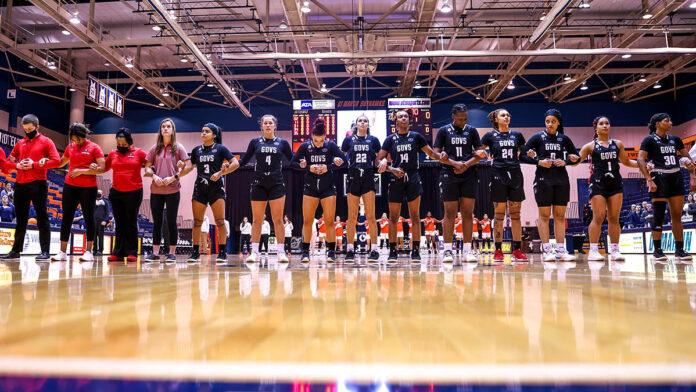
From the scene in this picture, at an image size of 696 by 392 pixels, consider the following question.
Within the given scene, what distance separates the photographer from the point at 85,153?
486 centimetres

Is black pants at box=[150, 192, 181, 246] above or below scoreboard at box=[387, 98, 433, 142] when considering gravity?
below

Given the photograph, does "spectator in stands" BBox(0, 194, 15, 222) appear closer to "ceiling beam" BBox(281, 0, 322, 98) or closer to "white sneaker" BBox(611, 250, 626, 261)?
"ceiling beam" BBox(281, 0, 322, 98)

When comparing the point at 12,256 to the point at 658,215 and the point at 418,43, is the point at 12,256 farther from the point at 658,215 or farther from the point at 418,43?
the point at 418,43

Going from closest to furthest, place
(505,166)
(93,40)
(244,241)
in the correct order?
(505,166) < (93,40) < (244,241)

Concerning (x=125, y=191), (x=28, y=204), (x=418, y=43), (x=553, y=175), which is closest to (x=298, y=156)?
(x=125, y=191)

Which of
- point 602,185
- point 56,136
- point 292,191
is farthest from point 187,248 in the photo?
point 602,185

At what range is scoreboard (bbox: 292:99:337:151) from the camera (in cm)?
1528

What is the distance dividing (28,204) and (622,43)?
15579 mm

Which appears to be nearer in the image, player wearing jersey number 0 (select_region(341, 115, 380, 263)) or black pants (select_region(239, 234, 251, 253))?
player wearing jersey number 0 (select_region(341, 115, 380, 263))

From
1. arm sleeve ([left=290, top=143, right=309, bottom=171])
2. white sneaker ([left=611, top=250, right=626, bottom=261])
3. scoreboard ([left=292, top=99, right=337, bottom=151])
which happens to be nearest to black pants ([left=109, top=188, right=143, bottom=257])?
arm sleeve ([left=290, top=143, right=309, bottom=171])

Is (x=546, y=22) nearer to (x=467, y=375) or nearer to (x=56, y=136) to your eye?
(x=467, y=375)

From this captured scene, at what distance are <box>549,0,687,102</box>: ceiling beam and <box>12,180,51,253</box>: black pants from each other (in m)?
14.3

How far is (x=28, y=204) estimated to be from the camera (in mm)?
4988

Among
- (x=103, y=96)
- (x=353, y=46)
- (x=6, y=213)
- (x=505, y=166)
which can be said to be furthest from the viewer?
(x=103, y=96)
